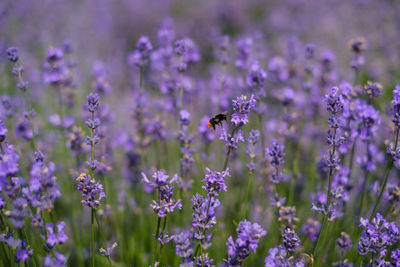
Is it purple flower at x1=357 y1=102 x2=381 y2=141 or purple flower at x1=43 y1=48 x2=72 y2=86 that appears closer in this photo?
purple flower at x1=357 y1=102 x2=381 y2=141

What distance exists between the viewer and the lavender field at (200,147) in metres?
2.15

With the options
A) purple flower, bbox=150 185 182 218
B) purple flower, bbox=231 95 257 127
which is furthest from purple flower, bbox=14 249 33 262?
purple flower, bbox=231 95 257 127

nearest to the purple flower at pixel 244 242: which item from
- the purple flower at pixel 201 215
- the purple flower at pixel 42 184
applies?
the purple flower at pixel 201 215

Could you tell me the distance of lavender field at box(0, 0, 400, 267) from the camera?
7.05 feet

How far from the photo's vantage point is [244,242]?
1894 millimetres

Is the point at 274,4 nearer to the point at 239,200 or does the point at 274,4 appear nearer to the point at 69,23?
the point at 69,23

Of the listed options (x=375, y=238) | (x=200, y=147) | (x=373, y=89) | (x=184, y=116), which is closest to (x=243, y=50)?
(x=184, y=116)

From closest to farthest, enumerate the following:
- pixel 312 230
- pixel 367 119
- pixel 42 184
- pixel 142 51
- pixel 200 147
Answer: pixel 42 184, pixel 367 119, pixel 312 230, pixel 142 51, pixel 200 147

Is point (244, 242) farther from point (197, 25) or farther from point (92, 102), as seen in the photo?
point (197, 25)

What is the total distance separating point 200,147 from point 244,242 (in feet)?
10.4

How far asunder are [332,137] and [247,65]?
1.83 meters

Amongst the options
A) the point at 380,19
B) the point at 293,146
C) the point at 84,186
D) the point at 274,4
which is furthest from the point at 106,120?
the point at 274,4

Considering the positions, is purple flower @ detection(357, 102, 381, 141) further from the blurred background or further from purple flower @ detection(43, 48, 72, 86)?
purple flower @ detection(43, 48, 72, 86)

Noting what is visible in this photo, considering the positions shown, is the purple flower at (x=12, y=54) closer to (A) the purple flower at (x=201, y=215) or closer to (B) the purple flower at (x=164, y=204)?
(B) the purple flower at (x=164, y=204)
